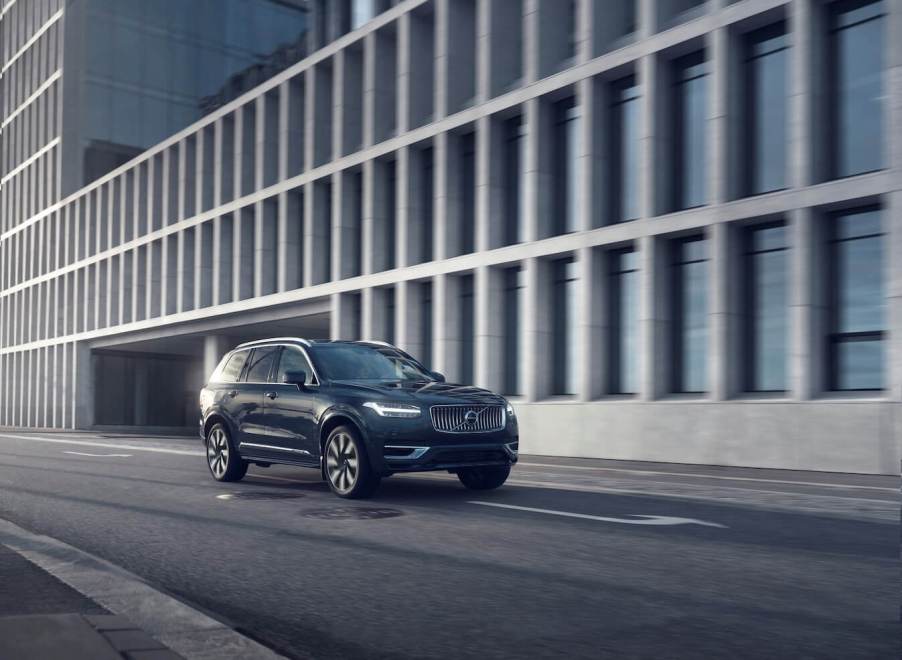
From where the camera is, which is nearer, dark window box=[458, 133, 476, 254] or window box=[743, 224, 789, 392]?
window box=[743, 224, 789, 392]

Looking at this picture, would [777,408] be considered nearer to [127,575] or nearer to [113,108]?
[127,575]

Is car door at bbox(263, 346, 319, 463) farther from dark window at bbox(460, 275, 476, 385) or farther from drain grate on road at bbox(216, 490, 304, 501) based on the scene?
dark window at bbox(460, 275, 476, 385)

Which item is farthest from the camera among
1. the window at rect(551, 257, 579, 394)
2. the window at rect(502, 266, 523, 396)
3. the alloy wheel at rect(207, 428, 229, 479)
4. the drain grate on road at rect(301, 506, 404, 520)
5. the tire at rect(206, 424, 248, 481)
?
the window at rect(502, 266, 523, 396)

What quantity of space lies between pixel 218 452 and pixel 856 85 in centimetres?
1163

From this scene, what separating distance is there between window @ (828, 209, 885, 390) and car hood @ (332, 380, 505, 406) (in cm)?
830

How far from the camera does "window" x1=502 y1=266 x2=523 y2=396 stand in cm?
2427

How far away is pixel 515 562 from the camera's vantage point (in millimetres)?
6707

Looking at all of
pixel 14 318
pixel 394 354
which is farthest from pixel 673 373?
pixel 14 318

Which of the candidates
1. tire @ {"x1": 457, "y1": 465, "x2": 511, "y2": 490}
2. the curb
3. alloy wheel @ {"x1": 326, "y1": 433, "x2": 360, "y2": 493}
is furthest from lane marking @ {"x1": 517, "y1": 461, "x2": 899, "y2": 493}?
the curb

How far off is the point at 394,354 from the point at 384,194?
57.4ft

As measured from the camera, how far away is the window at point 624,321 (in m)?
21.1

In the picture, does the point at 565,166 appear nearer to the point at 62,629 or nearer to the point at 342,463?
the point at 342,463

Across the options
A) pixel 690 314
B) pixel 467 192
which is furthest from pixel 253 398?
pixel 467 192

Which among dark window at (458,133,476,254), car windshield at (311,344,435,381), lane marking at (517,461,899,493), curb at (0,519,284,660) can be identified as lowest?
lane marking at (517,461,899,493)
